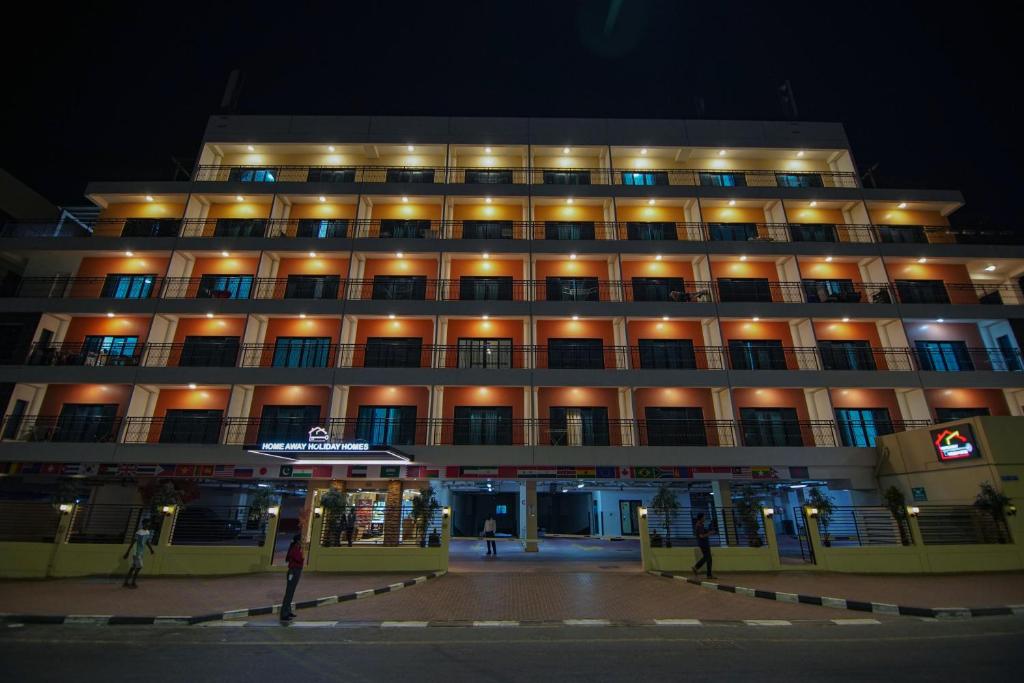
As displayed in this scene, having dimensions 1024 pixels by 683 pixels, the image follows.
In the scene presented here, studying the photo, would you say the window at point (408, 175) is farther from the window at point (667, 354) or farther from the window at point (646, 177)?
the window at point (667, 354)

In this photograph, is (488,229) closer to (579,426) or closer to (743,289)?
(579,426)

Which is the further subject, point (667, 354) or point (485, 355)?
point (667, 354)

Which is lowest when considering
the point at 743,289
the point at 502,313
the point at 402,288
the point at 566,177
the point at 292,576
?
the point at 292,576

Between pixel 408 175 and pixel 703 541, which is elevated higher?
pixel 408 175

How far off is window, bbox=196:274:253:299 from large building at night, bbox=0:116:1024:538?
12cm

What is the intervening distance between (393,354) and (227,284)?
9.59 meters

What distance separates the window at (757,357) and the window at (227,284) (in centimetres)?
2445

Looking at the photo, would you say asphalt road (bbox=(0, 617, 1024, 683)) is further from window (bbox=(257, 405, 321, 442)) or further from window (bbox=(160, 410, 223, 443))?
window (bbox=(160, 410, 223, 443))

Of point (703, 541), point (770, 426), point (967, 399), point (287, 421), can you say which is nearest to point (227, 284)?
point (287, 421)

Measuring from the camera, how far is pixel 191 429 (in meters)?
21.8

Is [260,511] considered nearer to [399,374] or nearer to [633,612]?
[399,374]

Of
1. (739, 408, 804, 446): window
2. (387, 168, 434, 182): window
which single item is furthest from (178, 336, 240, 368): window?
(739, 408, 804, 446): window

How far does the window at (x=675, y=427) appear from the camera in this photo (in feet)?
72.6

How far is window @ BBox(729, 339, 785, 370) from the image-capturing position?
23344mm
